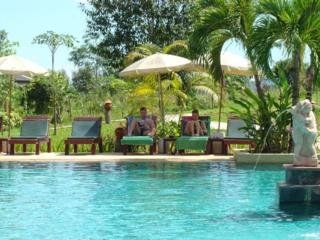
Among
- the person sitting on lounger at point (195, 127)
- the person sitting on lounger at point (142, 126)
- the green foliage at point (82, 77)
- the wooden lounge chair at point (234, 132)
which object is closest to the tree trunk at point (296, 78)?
the wooden lounge chair at point (234, 132)

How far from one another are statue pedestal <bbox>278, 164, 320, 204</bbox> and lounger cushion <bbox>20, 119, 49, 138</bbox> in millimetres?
9676

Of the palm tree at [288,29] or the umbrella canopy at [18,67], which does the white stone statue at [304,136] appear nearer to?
the palm tree at [288,29]

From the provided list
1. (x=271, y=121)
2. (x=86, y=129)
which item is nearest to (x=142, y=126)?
(x=86, y=129)

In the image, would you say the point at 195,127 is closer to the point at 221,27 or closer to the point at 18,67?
the point at 221,27

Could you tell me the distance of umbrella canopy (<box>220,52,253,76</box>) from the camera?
59.0 ft

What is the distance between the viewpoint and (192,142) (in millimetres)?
17016

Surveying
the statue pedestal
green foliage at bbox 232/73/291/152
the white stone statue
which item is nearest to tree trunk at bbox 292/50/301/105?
green foliage at bbox 232/73/291/152

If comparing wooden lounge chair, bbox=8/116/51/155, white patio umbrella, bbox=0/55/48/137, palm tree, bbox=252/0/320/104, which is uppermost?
palm tree, bbox=252/0/320/104

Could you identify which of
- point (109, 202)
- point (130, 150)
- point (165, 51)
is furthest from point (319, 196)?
point (165, 51)

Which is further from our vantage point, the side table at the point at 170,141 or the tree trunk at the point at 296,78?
the side table at the point at 170,141

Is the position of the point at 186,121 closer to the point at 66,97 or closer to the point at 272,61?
the point at 272,61

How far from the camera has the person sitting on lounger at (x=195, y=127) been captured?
17391 mm

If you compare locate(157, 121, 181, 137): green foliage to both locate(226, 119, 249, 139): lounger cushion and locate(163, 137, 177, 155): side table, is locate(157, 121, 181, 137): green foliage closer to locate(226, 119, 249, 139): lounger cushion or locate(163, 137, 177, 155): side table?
locate(163, 137, 177, 155): side table

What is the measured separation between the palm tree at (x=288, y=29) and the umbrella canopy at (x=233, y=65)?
2552mm
